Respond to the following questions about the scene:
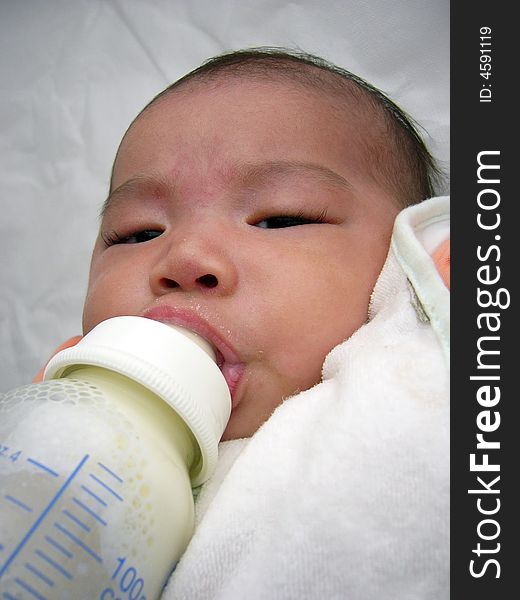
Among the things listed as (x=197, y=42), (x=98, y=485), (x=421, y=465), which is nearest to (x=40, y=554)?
(x=98, y=485)

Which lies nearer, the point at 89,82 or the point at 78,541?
the point at 78,541

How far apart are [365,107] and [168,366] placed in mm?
589

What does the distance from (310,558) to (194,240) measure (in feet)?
1.20

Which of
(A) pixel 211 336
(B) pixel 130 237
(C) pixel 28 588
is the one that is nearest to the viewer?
(C) pixel 28 588

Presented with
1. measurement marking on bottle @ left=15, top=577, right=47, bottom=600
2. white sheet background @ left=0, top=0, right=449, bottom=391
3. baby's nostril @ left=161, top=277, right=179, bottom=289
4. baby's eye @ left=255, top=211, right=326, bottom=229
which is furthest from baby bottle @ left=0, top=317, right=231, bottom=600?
white sheet background @ left=0, top=0, right=449, bottom=391

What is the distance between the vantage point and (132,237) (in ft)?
2.88

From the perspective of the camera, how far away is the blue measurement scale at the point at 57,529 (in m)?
0.43

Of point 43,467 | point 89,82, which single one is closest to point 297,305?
point 43,467

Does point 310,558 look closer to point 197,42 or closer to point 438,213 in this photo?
point 438,213

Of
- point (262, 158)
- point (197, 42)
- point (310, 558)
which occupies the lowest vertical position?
point (310, 558)

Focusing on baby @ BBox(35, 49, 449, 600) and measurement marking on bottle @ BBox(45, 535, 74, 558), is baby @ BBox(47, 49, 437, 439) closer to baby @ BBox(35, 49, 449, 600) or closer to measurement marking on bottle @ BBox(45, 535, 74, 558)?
baby @ BBox(35, 49, 449, 600)

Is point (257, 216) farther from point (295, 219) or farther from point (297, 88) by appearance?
point (297, 88)

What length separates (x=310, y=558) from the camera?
0.52 metres

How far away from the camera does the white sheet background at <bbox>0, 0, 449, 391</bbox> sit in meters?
1.32
